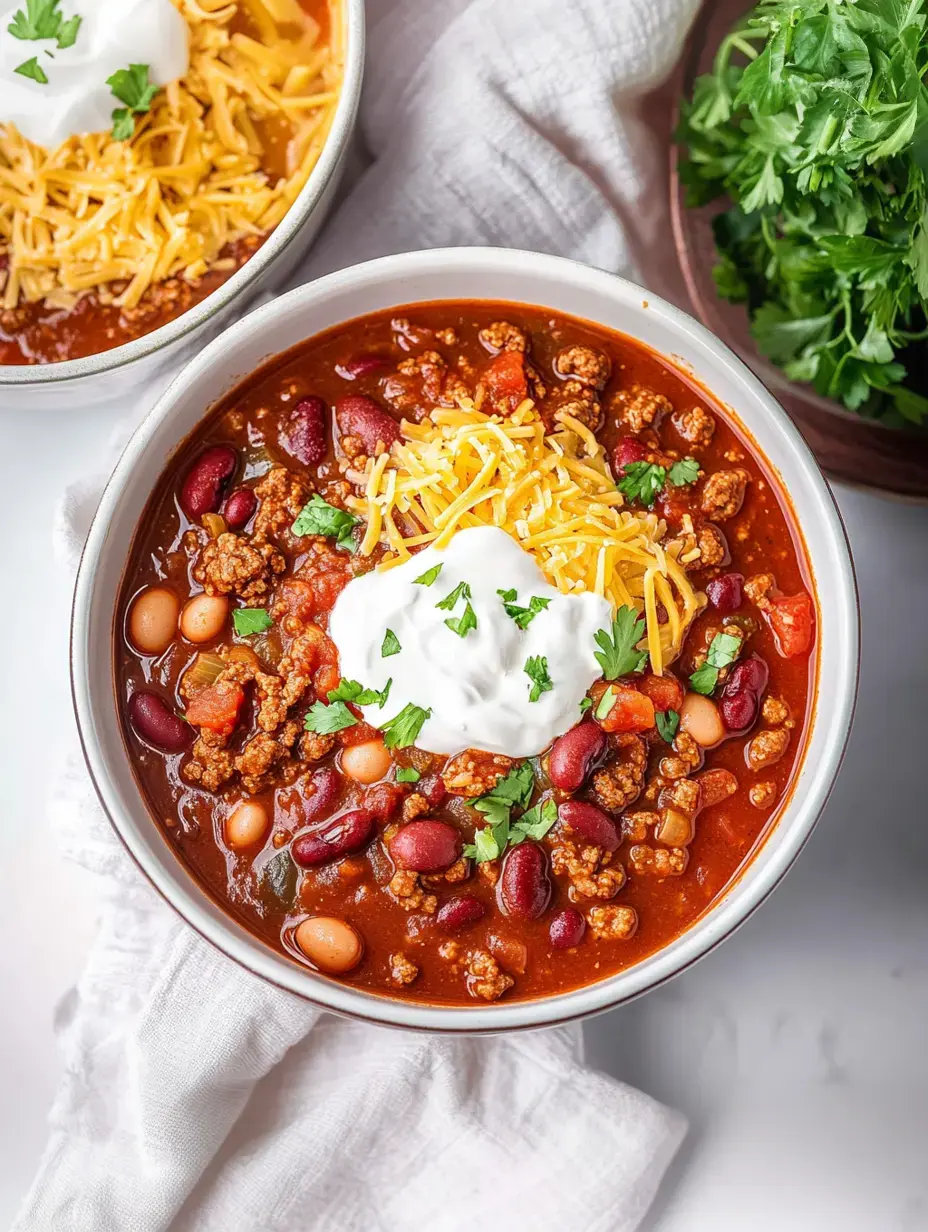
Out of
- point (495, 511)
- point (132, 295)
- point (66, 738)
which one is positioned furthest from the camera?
point (66, 738)

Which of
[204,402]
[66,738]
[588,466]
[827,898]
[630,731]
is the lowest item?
[827,898]

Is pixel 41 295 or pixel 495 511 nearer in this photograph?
pixel 495 511

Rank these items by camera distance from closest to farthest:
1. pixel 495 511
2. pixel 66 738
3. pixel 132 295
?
pixel 495 511 < pixel 132 295 < pixel 66 738

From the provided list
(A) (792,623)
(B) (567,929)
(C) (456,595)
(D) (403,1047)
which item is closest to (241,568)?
(C) (456,595)

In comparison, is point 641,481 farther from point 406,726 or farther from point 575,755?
point 406,726

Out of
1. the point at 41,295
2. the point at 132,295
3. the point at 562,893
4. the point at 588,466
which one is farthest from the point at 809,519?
the point at 41,295

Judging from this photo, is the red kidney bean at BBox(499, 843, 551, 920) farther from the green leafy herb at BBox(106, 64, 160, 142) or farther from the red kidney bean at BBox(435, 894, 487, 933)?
the green leafy herb at BBox(106, 64, 160, 142)

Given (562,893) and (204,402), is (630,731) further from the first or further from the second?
(204,402)
